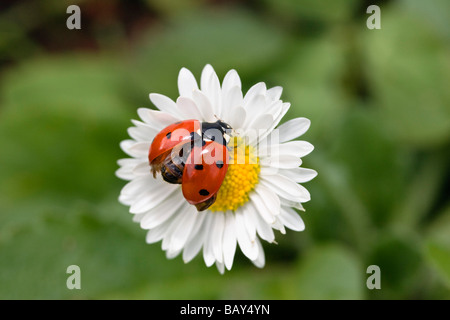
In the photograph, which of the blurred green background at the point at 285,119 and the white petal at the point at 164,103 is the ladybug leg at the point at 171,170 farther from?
the blurred green background at the point at 285,119

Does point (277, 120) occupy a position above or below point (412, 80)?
below

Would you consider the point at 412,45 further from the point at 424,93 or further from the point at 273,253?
the point at 273,253

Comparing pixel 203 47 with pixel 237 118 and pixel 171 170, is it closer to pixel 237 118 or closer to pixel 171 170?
pixel 237 118

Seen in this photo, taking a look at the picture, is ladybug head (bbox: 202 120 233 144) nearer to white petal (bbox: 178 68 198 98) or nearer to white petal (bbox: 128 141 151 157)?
white petal (bbox: 178 68 198 98)

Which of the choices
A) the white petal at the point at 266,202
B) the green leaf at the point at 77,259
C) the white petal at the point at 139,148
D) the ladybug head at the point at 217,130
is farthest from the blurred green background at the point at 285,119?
the white petal at the point at 139,148

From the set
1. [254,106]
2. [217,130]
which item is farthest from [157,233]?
[254,106]

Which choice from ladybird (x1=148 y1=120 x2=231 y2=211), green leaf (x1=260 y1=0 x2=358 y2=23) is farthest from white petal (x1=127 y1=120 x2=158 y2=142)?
green leaf (x1=260 y1=0 x2=358 y2=23)
